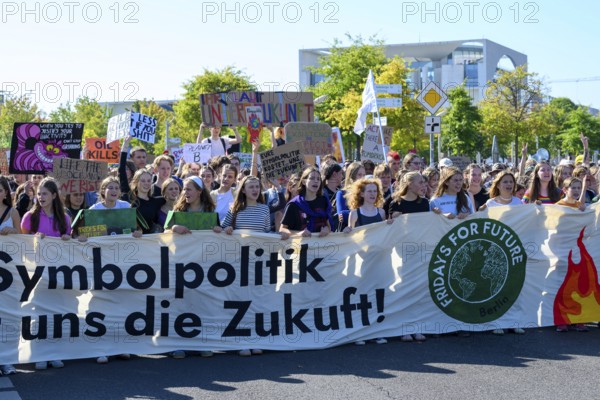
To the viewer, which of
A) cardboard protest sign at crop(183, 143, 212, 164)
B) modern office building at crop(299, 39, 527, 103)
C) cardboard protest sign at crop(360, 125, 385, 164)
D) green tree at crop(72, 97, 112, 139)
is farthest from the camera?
modern office building at crop(299, 39, 527, 103)

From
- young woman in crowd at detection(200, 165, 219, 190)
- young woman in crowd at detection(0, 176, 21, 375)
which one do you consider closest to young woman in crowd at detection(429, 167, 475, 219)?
young woman in crowd at detection(200, 165, 219, 190)

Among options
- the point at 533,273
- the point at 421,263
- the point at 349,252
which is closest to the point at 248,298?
the point at 349,252

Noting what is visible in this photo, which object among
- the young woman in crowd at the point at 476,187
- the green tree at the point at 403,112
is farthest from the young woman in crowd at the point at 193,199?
the green tree at the point at 403,112

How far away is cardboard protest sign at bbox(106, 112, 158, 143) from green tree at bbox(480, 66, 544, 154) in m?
38.9

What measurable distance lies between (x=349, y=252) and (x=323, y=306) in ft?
1.83

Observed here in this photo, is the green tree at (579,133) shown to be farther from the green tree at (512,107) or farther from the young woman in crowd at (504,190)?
the young woman in crowd at (504,190)

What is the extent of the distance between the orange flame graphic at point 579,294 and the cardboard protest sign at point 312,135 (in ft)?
17.6

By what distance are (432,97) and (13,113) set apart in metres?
45.9

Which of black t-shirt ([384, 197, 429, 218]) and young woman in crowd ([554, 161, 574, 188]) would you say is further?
young woman in crowd ([554, 161, 574, 188])

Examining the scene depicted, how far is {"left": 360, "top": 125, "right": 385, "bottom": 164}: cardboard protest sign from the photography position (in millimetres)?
16297

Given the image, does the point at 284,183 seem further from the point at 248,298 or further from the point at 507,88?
the point at 507,88

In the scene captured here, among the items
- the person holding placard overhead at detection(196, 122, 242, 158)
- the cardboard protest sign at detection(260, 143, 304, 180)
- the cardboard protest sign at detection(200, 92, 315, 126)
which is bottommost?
the cardboard protest sign at detection(260, 143, 304, 180)

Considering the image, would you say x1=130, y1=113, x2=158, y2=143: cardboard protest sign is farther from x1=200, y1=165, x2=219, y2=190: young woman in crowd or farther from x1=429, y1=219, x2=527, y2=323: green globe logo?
x1=429, y1=219, x2=527, y2=323: green globe logo

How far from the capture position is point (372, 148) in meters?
16.5
